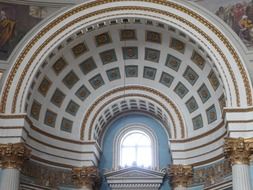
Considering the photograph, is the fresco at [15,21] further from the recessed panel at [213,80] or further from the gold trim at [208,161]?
the gold trim at [208,161]

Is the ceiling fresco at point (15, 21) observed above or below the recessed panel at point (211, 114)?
above

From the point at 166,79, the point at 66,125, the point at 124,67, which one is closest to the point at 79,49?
the point at 124,67

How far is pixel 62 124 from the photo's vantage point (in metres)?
23.1

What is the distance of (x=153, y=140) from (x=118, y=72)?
13.2ft

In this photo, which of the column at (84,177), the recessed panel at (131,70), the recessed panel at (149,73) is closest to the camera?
the column at (84,177)

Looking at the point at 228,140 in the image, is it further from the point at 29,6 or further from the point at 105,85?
the point at 29,6

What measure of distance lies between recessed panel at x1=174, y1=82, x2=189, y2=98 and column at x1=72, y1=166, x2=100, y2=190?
A: 5.56 metres

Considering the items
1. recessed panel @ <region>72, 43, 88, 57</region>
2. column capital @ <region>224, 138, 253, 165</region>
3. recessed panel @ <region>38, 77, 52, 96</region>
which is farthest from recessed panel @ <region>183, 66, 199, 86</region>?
recessed panel @ <region>38, 77, 52, 96</region>

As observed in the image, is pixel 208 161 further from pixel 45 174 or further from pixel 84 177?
pixel 45 174

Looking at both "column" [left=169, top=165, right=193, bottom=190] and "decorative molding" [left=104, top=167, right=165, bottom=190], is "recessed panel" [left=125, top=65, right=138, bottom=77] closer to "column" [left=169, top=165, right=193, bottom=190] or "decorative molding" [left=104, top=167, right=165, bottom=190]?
"decorative molding" [left=104, top=167, right=165, bottom=190]

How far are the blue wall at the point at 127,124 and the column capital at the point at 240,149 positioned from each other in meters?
6.02

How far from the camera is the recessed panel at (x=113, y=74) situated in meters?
23.8

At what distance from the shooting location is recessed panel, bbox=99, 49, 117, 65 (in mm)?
22891

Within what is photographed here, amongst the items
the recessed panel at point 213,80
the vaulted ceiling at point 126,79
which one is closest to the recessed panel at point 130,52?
the vaulted ceiling at point 126,79
